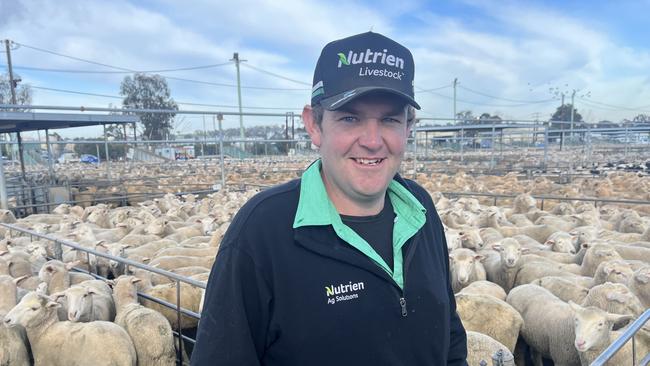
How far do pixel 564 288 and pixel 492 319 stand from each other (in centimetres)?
137

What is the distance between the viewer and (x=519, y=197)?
10.7 m

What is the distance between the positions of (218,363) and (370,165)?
2.66 feet

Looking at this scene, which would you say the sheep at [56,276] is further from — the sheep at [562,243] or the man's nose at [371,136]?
the sheep at [562,243]

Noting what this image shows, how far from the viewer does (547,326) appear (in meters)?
4.34

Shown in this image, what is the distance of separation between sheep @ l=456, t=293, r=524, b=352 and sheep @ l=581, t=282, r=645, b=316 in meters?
0.80

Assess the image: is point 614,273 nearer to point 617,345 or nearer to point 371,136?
point 617,345

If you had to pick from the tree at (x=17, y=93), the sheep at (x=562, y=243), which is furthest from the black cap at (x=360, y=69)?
the tree at (x=17, y=93)

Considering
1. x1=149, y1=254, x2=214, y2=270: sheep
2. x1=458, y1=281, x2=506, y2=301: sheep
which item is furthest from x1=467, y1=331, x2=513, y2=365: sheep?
x1=149, y1=254, x2=214, y2=270: sheep

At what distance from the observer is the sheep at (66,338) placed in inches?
148

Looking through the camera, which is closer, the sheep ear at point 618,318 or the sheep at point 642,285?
the sheep ear at point 618,318

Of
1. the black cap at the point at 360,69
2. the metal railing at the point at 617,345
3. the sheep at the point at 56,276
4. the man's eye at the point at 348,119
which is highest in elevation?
the black cap at the point at 360,69

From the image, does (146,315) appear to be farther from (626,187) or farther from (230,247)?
(626,187)

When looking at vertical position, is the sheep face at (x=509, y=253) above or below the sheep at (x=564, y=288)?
above

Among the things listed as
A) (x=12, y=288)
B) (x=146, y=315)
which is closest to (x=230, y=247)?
(x=146, y=315)
